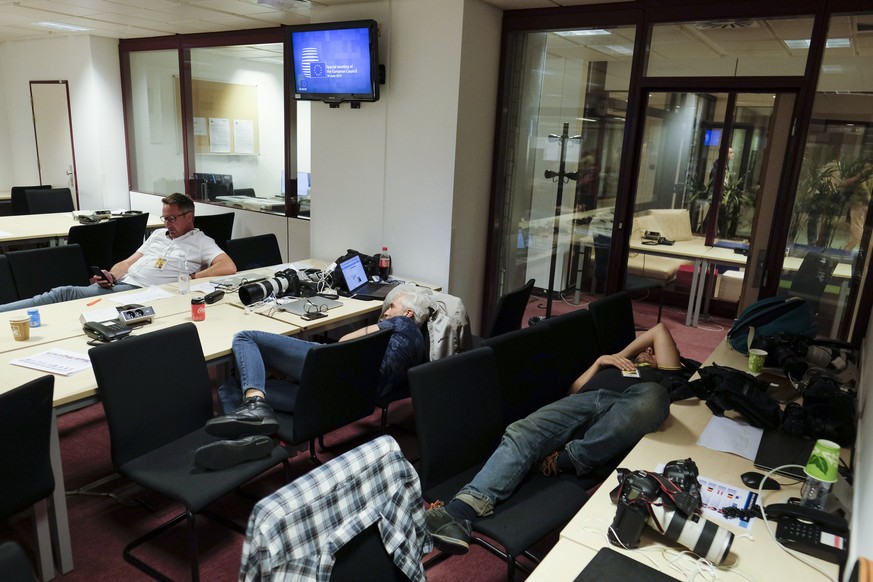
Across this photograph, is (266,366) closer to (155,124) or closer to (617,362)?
(617,362)

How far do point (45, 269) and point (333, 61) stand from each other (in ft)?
8.35

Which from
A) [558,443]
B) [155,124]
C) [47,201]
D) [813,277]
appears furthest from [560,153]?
[47,201]

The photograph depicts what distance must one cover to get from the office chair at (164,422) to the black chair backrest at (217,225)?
342 cm

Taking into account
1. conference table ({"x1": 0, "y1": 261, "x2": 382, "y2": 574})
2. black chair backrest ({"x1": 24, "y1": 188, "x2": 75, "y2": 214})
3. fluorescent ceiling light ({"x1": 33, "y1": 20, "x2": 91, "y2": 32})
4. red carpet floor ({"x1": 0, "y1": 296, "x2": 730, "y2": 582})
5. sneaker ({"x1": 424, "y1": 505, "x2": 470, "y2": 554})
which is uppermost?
fluorescent ceiling light ({"x1": 33, "y1": 20, "x2": 91, "y2": 32})

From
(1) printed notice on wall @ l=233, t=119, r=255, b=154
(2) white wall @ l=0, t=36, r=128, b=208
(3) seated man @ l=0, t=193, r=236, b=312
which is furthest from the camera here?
(2) white wall @ l=0, t=36, r=128, b=208

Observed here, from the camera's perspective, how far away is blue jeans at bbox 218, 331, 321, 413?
9.25ft

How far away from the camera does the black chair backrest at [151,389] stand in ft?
7.44

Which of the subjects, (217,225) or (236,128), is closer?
(217,225)

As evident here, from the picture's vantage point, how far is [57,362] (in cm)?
257

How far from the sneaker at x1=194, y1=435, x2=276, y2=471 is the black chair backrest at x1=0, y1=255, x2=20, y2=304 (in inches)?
92.1

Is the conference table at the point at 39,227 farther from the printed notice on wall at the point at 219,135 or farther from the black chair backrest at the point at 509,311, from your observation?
the black chair backrest at the point at 509,311

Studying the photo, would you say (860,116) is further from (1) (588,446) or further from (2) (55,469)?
(2) (55,469)

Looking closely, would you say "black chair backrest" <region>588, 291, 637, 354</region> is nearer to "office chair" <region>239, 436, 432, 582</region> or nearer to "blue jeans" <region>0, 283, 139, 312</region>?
"office chair" <region>239, 436, 432, 582</region>

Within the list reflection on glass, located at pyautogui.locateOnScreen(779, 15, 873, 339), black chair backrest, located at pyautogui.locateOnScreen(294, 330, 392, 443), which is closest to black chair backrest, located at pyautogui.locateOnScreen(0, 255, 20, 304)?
black chair backrest, located at pyautogui.locateOnScreen(294, 330, 392, 443)
